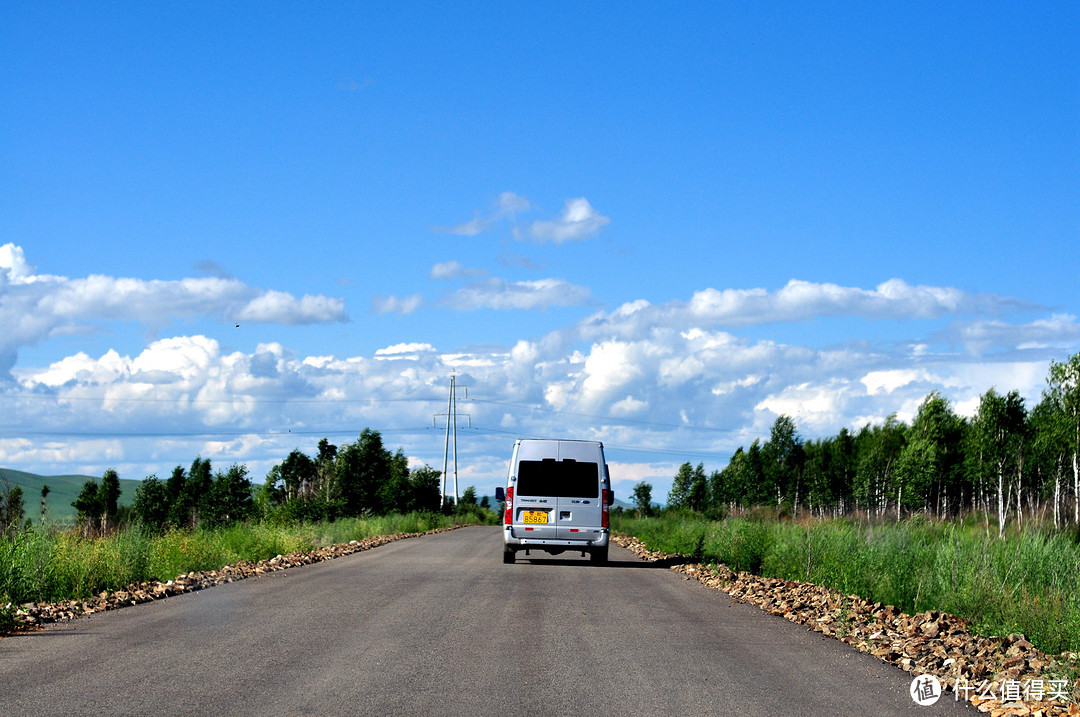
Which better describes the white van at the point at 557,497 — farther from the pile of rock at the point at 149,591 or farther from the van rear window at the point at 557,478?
the pile of rock at the point at 149,591

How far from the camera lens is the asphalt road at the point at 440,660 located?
7191 mm

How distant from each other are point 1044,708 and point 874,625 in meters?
4.23

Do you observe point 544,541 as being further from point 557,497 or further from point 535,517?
point 557,497

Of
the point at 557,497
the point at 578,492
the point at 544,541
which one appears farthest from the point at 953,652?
the point at 544,541

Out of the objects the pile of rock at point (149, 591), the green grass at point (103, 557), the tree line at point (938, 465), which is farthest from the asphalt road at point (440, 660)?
the tree line at point (938, 465)

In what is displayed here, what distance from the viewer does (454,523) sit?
249 feet

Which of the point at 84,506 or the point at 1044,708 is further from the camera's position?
the point at 84,506

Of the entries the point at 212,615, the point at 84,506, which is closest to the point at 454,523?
the point at 212,615

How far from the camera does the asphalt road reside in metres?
7.19

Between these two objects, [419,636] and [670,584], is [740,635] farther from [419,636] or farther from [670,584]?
[670,584]

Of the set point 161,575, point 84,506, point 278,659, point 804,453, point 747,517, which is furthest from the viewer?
point 84,506

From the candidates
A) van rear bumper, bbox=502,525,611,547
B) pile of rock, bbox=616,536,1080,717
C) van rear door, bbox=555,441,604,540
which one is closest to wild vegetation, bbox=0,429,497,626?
van rear bumper, bbox=502,525,611,547

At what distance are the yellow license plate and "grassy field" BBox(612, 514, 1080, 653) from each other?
5078 mm

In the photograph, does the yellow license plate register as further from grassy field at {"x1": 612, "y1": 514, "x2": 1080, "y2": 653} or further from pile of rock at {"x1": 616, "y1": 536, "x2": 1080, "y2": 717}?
pile of rock at {"x1": 616, "y1": 536, "x2": 1080, "y2": 717}
